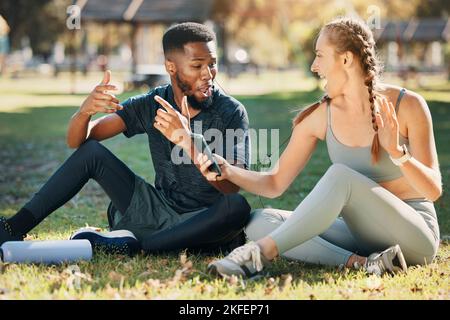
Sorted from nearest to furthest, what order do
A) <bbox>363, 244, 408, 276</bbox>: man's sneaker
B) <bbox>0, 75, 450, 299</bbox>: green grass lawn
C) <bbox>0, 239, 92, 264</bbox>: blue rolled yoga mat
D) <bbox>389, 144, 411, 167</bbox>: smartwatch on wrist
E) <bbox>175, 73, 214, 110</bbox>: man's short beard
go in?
<bbox>0, 75, 450, 299</bbox>: green grass lawn → <bbox>389, 144, 411, 167</bbox>: smartwatch on wrist → <bbox>363, 244, 408, 276</bbox>: man's sneaker → <bbox>0, 239, 92, 264</bbox>: blue rolled yoga mat → <bbox>175, 73, 214, 110</bbox>: man's short beard

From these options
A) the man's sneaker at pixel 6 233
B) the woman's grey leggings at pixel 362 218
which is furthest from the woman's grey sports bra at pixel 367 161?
the man's sneaker at pixel 6 233

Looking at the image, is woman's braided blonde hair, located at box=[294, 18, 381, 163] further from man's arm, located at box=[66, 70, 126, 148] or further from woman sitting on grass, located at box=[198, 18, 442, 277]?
man's arm, located at box=[66, 70, 126, 148]

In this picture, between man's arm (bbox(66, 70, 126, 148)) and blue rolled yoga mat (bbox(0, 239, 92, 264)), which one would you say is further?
man's arm (bbox(66, 70, 126, 148))

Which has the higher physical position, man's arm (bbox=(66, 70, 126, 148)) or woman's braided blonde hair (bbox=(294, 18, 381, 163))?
woman's braided blonde hair (bbox=(294, 18, 381, 163))

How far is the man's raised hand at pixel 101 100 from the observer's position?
4508mm

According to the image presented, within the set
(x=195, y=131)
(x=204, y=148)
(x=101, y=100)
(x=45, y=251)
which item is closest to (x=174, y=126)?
(x=204, y=148)

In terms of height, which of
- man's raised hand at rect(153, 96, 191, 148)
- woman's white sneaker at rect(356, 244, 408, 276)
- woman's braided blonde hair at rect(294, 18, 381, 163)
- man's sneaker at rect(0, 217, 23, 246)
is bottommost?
woman's white sneaker at rect(356, 244, 408, 276)

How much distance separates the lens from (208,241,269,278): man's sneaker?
156 inches

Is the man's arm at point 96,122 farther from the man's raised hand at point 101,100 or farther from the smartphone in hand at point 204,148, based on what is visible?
the smartphone in hand at point 204,148

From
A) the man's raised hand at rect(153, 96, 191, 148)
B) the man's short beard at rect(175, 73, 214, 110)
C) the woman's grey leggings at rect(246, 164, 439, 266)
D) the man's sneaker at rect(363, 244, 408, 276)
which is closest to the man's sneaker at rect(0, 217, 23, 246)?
the man's raised hand at rect(153, 96, 191, 148)

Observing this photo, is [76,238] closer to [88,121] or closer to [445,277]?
[88,121]

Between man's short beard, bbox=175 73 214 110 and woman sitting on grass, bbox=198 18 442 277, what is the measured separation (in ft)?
1.47

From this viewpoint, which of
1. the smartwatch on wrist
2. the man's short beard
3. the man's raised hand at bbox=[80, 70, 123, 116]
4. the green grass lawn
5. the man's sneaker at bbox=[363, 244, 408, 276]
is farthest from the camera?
the man's short beard

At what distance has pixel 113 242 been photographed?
4.64 m
